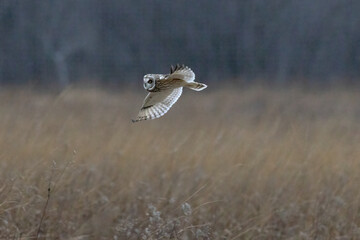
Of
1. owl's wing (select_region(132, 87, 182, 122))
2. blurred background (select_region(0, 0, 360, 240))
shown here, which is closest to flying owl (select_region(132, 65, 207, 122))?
owl's wing (select_region(132, 87, 182, 122))

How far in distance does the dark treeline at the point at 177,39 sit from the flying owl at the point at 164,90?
8.79m

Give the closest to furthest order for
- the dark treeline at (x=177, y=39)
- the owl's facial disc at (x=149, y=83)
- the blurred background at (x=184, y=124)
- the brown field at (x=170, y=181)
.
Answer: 1. the owl's facial disc at (x=149, y=83)
2. the brown field at (x=170, y=181)
3. the blurred background at (x=184, y=124)
4. the dark treeline at (x=177, y=39)

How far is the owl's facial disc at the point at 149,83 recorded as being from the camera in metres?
1.98

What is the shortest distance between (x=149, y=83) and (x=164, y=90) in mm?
62

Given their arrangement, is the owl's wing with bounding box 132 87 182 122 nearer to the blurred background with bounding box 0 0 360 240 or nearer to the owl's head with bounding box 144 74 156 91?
the owl's head with bounding box 144 74 156 91

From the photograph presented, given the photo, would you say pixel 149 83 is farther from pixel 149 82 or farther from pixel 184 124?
pixel 184 124

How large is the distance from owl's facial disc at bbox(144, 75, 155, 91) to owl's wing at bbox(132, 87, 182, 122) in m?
0.05

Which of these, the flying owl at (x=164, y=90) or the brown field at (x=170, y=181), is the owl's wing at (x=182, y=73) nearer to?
the flying owl at (x=164, y=90)

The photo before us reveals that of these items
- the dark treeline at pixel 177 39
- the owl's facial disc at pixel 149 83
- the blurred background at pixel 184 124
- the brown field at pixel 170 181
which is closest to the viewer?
the owl's facial disc at pixel 149 83

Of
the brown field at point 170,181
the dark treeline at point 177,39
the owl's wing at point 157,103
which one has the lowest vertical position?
the dark treeline at point 177,39

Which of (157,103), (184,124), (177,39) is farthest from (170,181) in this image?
(177,39)

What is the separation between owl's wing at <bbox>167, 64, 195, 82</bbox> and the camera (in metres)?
A: 2.00

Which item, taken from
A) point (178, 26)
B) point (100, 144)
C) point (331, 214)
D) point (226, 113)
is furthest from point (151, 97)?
point (178, 26)

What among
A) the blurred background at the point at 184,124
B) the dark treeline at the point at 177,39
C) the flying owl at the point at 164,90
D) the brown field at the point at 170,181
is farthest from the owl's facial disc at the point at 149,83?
the dark treeline at the point at 177,39
